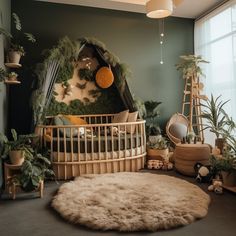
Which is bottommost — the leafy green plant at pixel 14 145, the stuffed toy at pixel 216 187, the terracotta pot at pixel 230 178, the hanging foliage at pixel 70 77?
the stuffed toy at pixel 216 187

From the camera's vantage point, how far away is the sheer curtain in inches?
177

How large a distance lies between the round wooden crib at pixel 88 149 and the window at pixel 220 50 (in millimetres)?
1887

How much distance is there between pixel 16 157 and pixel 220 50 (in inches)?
159

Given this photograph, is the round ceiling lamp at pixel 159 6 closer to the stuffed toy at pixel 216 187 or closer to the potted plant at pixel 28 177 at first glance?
the stuffed toy at pixel 216 187

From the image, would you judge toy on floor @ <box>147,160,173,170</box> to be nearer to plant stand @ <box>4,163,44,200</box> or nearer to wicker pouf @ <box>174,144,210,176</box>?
wicker pouf @ <box>174,144,210,176</box>

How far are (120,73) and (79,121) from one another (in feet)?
3.78

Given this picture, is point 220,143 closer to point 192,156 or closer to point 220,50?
point 192,156

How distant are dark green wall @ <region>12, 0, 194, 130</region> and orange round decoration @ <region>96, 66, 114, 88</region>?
0.62 metres

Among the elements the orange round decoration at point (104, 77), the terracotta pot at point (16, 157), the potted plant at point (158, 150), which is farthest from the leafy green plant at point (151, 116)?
the terracotta pot at point (16, 157)

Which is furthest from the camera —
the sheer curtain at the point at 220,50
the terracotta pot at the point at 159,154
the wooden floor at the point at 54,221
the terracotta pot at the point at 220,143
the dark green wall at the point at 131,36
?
the dark green wall at the point at 131,36

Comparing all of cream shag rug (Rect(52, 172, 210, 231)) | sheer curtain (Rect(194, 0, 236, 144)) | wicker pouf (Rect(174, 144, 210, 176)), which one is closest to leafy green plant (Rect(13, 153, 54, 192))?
cream shag rug (Rect(52, 172, 210, 231))

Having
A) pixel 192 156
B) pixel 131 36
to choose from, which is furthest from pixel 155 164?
pixel 131 36

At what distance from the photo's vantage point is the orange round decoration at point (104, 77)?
186 inches

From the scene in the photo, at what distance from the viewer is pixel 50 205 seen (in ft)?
8.93
